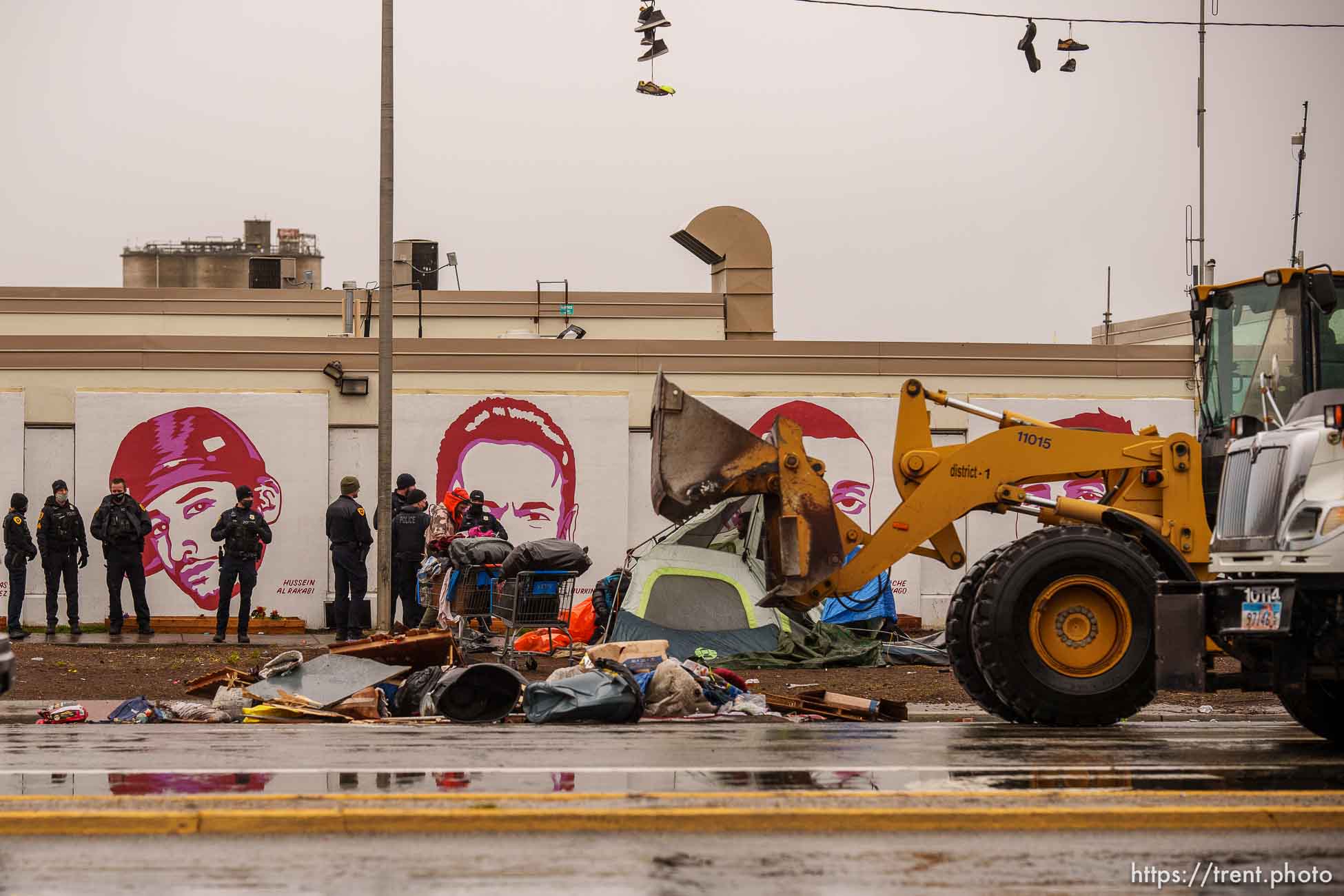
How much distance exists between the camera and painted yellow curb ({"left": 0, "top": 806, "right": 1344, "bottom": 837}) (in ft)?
22.4

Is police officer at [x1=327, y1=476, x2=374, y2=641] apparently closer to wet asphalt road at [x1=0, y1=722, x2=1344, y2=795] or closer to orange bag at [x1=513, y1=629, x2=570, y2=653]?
orange bag at [x1=513, y1=629, x2=570, y2=653]

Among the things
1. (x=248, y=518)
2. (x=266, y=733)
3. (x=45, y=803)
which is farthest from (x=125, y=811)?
(x=248, y=518)

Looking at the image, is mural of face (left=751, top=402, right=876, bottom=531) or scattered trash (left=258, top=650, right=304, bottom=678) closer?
scattered trash (left=258, top=650, right=304, bottom=678)

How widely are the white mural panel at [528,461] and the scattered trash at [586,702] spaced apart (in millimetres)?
10719

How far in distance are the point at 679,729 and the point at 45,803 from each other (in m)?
5.00

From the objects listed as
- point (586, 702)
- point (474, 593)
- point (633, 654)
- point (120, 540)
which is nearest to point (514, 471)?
point (120, 540)

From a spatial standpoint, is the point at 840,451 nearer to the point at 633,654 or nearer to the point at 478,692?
the point at 633,654

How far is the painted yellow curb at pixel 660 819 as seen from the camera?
683 cm

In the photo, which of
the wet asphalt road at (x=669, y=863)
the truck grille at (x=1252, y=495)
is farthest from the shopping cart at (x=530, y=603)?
the wet asphalt road at (x=669, y=863)

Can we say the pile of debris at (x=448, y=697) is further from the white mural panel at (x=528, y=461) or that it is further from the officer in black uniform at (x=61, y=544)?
the white mural panel at (x=528, y=461)

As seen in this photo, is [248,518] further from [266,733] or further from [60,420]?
[266,733]

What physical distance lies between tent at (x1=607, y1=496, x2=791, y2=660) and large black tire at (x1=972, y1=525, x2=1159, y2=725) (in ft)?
21.5

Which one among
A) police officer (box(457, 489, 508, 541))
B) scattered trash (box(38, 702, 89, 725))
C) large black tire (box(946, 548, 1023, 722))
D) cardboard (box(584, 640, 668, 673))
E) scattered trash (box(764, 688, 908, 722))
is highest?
police officer (box(457, 489, 508, 541))

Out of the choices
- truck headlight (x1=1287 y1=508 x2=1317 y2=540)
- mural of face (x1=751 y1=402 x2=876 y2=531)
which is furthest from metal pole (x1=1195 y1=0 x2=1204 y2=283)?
truck headlight (x1=1287 y1=508 x2=1317 y2=540)
